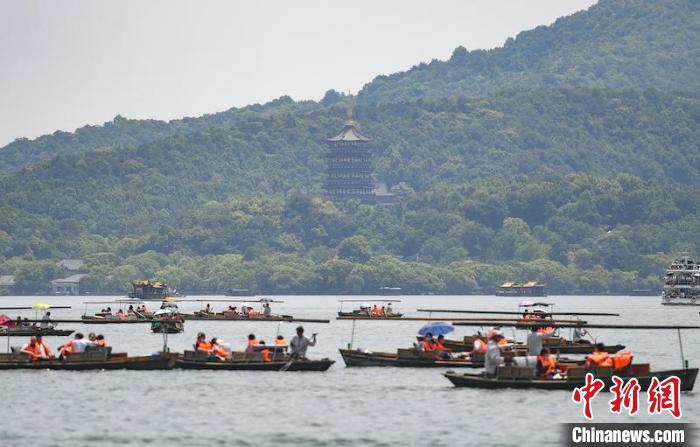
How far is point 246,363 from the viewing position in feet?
274

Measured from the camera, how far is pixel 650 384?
70688mm

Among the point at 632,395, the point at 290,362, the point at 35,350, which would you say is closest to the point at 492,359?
the point at 632,395

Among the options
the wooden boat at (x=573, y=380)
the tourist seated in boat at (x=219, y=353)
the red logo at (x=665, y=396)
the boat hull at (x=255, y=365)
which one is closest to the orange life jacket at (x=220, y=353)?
the tourist seated in boat at (x=219, y=353)

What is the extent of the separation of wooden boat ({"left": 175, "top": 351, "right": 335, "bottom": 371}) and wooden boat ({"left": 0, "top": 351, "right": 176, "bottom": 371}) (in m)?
0.91

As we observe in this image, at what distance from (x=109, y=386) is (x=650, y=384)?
24285mm

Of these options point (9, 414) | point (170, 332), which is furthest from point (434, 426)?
point (170, 332)

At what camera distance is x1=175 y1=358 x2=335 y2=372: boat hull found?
83500 mm

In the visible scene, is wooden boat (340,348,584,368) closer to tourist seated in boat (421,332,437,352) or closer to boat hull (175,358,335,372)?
tourist seated in boat (421,332,437,352)

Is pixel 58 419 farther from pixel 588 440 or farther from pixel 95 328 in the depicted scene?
pixel 95 328

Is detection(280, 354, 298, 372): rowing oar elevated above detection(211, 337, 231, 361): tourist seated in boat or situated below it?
below

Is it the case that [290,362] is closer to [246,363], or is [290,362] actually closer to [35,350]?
[246,363]

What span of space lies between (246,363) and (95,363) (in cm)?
718

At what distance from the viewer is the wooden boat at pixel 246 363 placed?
3290 inches

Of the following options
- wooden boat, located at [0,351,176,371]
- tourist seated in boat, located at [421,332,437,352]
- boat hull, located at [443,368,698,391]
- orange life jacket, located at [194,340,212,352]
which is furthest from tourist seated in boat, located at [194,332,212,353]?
boat hull, located at [443,368,698,391]
